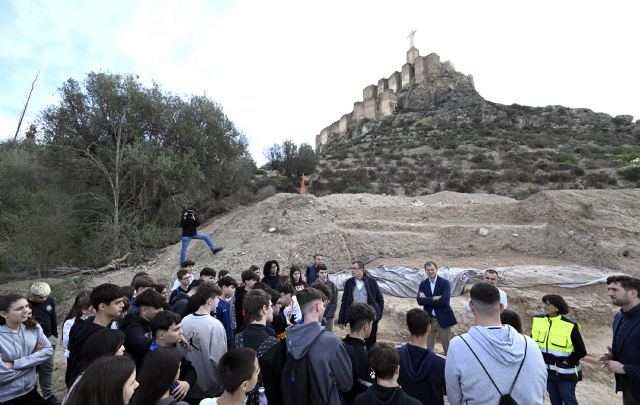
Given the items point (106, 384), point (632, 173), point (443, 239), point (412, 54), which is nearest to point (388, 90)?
point (412, 54)

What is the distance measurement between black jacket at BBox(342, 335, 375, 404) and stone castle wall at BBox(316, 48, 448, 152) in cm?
6180

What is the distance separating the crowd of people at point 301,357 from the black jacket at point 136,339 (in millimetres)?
11

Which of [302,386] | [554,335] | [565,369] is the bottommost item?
[565,369]

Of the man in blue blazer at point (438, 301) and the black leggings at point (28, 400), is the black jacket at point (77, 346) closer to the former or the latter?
the black leggings at point (28, 400)

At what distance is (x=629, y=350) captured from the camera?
3.45 meters

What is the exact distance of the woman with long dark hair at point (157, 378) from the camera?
2.21 m

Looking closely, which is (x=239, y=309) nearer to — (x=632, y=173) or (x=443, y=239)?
(x=443, y=239)

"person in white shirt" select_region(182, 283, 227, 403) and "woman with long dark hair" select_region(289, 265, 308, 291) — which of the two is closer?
"person in white shirt" select_region(182, 283, 227, 403)

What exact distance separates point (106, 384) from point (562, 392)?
4840mm

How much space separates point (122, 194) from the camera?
15.4 m

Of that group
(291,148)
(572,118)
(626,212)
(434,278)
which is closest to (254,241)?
(434,278)

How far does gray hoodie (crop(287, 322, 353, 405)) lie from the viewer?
2.70 m

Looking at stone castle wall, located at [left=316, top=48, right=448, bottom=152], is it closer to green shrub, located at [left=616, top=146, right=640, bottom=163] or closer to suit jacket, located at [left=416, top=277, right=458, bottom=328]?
green shrub, located at [left=616, top=146, right=640, bottom=163]

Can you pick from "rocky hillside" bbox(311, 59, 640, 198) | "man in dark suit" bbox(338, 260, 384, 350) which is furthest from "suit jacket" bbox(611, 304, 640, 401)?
"rocky hillside" bbox(311, 59, 640, 198)
